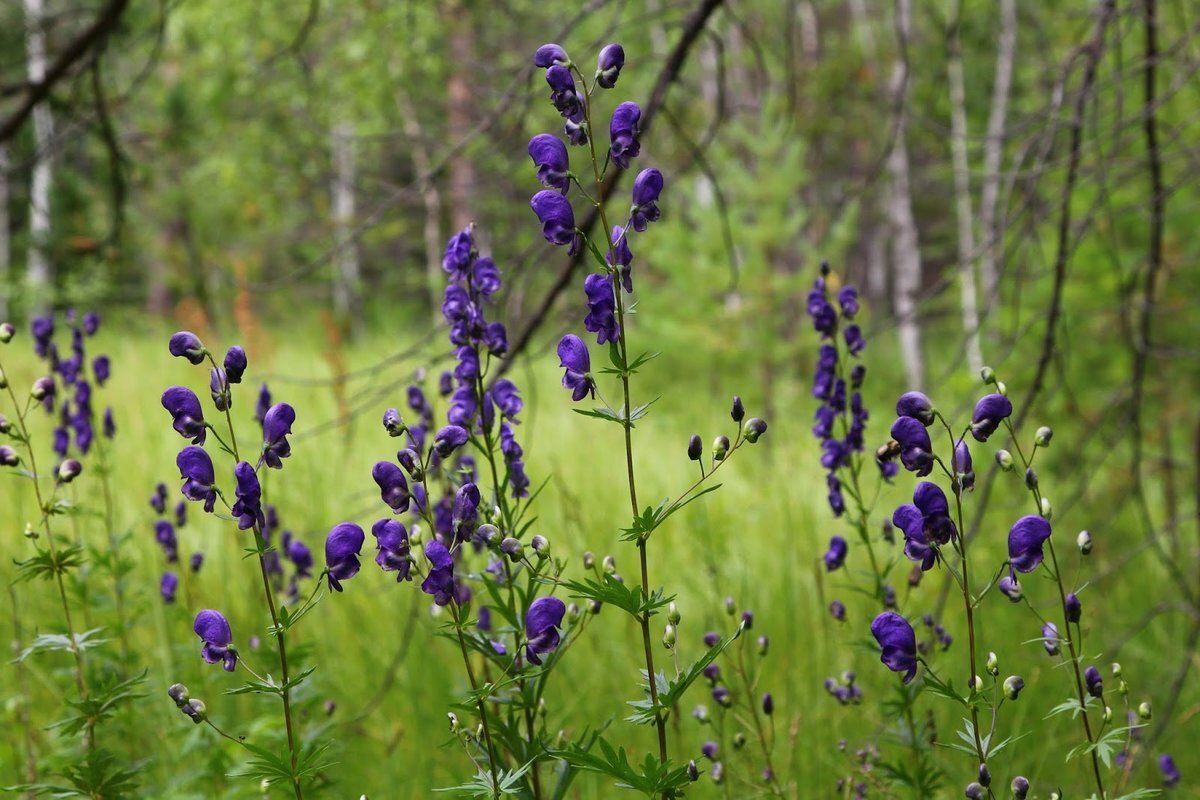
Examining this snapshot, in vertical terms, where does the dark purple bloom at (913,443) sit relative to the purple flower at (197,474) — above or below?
below

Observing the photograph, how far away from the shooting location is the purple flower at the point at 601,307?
155 centimetres

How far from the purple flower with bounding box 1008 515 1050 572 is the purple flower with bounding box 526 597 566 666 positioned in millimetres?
711

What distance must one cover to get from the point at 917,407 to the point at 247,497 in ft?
3.41

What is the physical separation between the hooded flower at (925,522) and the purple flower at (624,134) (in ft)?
2.26

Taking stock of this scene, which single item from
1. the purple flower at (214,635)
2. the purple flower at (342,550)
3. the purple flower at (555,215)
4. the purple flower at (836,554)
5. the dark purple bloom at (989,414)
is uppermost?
the purple flower at (555,215)

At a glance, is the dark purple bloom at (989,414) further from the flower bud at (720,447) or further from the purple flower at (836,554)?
the purple flower at (836,554)

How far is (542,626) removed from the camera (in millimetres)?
1612

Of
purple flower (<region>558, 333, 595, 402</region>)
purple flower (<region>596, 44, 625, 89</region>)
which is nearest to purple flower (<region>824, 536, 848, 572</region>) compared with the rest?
purple flower (<region>558, 333, 595, 402</region>)

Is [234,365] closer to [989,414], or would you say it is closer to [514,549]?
[514,549]

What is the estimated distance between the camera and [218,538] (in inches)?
194

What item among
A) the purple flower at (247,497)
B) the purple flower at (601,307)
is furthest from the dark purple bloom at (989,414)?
the purple flower at (247,497)

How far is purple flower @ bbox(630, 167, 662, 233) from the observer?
1585mm

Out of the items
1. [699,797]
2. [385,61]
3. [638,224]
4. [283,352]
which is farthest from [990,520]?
[283,352]

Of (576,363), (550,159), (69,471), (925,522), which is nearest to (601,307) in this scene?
(576,363)
